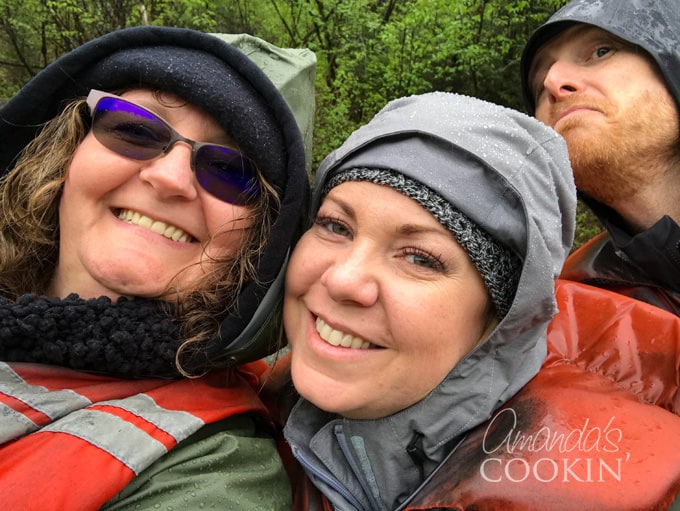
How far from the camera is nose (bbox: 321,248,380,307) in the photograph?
4.80 ft

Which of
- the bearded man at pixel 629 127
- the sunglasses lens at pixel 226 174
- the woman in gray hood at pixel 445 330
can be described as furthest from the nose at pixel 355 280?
the bearded man at pixel 629 127

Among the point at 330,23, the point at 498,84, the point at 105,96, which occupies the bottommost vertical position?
the point at 498,84

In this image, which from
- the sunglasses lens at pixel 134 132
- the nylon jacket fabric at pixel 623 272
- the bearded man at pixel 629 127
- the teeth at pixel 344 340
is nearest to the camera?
the teeth at pixel 344 340

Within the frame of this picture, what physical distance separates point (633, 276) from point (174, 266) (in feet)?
6.95

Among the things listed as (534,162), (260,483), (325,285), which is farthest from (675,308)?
(260,483)

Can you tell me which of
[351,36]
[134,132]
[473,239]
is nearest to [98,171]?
[134,132]

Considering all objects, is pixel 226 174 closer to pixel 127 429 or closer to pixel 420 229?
pixel 420 229

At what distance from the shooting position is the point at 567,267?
9.48ft

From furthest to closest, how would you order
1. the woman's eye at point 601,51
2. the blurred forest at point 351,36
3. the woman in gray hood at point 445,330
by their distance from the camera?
the blurred forest at point 351,36
the woman's eye at point 601,51
the woman in gray hood at point 445,330

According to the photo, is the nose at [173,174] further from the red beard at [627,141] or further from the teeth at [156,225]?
the red beard at [627,141]

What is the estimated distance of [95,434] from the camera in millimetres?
1280

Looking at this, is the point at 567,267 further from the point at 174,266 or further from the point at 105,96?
the point at 105,96

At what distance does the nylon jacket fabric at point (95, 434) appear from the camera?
3.88ft

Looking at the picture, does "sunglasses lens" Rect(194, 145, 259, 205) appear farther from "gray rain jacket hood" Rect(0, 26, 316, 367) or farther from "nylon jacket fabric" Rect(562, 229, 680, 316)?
"nylon jacket fabric" Rect(562, 229, 680, 316)
